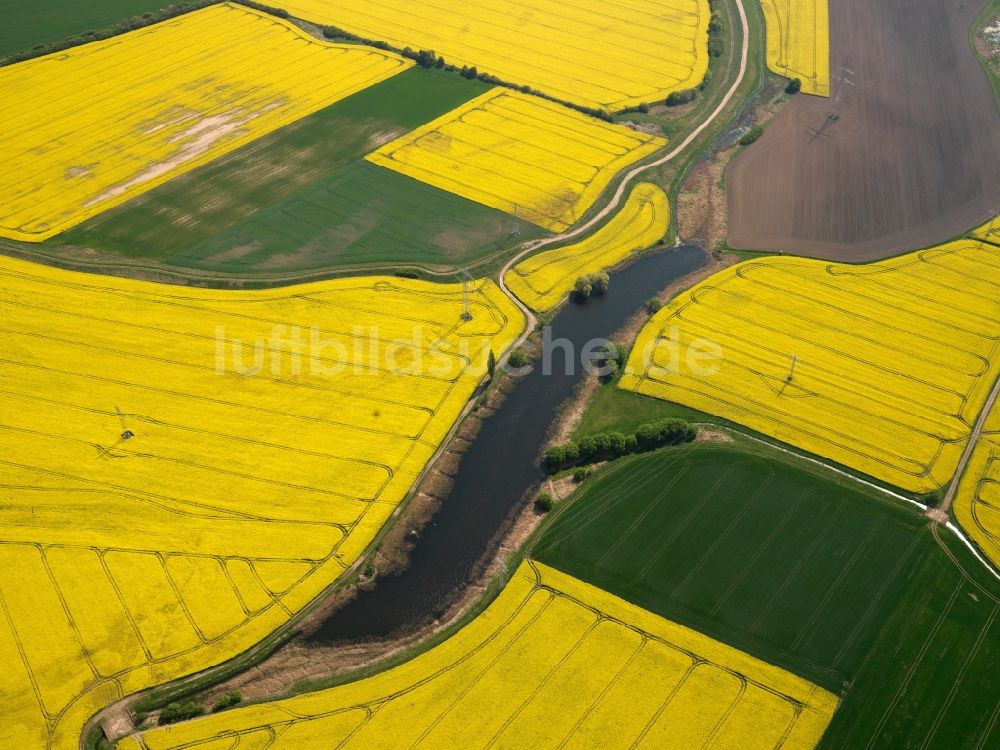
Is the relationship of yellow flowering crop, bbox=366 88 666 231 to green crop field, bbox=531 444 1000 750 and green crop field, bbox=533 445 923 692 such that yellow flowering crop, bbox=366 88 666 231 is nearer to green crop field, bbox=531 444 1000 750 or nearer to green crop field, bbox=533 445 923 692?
green crop field, bbox=533 445 923 692

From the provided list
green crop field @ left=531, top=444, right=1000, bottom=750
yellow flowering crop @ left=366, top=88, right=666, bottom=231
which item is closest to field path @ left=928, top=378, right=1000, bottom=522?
green crop field @ left=531, top=444, right=1000, bottom=750

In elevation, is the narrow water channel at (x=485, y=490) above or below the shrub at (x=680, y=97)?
below

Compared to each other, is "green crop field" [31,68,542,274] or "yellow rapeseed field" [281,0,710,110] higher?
"yellow rapeseed field" [281,0,710,110]

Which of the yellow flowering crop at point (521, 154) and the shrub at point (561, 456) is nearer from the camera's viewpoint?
the shrub at point (561, 456)

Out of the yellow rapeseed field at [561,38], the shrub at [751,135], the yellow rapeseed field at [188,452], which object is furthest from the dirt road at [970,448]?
the yellow rapeseed field at [561,38]

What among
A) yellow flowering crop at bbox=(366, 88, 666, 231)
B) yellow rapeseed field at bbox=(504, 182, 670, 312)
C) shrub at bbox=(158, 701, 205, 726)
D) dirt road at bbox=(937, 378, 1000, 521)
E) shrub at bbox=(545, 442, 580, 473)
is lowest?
shrub at bbox=(158, 701, 205, 726)

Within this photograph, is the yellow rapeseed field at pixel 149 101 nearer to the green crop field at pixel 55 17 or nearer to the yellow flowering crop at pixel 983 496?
the green crop field at pixel 55 17
